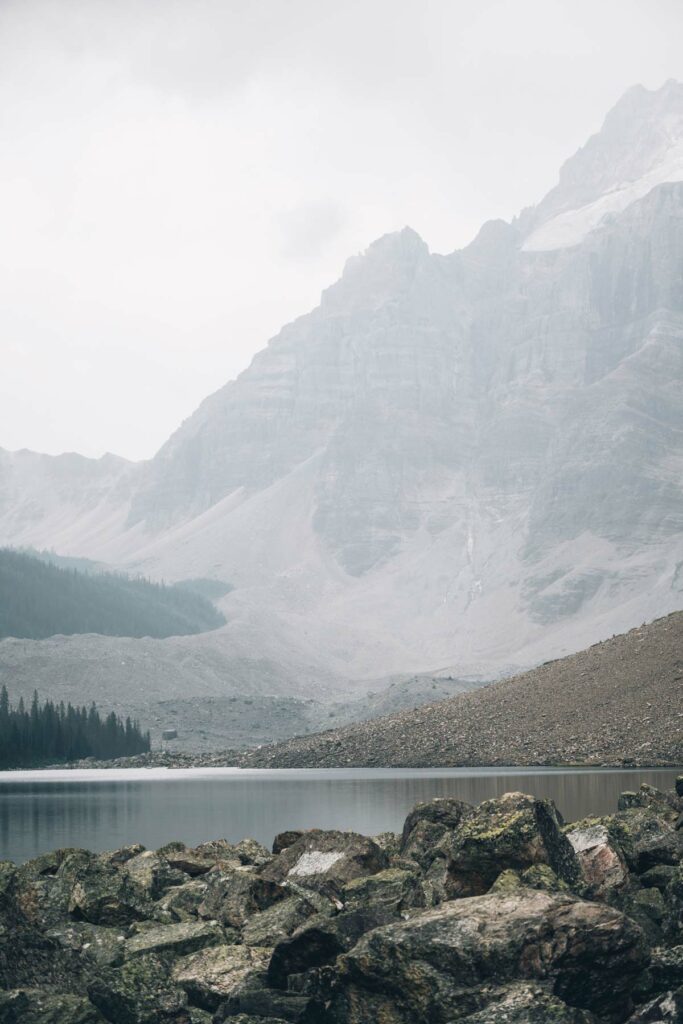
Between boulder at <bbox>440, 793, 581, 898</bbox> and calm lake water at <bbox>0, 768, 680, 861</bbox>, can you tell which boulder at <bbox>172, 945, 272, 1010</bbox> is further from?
calm lake water at <bbox>0, 768, 680, 861</bbox>

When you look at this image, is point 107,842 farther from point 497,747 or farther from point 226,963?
point 497,747

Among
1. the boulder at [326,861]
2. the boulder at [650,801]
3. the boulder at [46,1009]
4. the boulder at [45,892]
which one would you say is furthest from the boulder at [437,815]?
the boulder at [46,1009]

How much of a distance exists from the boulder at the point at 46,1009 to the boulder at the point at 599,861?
→ 998 cm

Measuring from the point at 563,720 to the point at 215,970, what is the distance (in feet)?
336

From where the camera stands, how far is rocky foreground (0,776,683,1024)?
829 inches

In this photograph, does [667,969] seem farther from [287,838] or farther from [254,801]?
[254,801]

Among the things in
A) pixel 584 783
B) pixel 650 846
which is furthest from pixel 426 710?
pixel 650 846

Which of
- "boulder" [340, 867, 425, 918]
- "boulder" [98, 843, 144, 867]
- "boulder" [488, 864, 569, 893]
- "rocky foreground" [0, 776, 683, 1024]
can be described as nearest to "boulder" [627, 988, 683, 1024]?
"rocky foreground" [0, 776, 683, 1024]

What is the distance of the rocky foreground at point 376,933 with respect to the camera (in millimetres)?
21062

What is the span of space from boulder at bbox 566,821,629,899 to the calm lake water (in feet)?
92.3

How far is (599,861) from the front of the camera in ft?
91.9

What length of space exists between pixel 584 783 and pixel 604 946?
67370mm

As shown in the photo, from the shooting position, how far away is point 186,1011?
23.7 meters

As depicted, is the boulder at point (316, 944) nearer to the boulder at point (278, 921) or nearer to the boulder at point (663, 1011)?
the boulder at point (278, 921)
